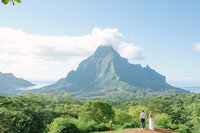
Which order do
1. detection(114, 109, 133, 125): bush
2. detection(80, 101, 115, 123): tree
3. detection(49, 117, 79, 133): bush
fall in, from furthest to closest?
detection(114, 109, 133, 125): bush, detection(80, 101, 115, 123): tree, detection(49, 117, 79, 133): bush

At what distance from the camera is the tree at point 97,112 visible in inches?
1548

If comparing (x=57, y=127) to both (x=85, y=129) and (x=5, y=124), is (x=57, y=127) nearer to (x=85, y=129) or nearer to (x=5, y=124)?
(x=85, y=129)

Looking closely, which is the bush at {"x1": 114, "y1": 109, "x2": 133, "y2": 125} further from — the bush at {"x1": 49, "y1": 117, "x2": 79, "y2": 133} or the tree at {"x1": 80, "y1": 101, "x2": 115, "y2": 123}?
the bush at {"x1": 49, "y1": 117, "x2": 79, "y2": 133}

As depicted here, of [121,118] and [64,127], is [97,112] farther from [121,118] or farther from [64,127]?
[64,127]

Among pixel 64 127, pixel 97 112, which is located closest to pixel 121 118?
pixel 97 112

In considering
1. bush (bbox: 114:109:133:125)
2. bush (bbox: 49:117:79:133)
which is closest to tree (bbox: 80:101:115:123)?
bush (bbox: 114:109:133:125)

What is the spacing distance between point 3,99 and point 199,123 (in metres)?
41.1

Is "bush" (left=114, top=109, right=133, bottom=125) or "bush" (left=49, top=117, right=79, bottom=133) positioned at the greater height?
"bush" (left=49, top=117, right=79, bottom=133)

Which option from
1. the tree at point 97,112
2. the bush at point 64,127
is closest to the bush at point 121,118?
the tree at point 97,112

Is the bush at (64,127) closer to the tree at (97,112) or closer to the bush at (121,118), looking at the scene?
the tree at (97,112)

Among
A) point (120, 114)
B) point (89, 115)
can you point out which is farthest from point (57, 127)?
point (120, 114)

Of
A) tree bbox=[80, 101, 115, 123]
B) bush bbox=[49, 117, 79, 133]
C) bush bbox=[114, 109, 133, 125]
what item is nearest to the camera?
bush bbox=[49, 117, 79, 133]

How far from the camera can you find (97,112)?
3997 cm

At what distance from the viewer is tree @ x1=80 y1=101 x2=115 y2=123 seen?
129 ft
